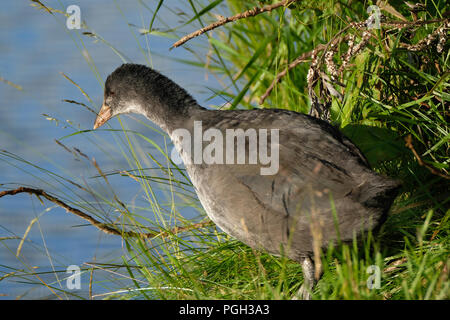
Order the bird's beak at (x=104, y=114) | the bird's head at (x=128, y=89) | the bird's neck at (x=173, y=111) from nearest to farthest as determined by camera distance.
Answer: the bird's neck at (x=173, y=111) → the bird's head at (x=128, y=89) → the bird's beak at (x=104, y=114)

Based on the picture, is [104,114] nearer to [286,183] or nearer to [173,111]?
[173,111]

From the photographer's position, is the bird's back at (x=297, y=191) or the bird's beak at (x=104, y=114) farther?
the bird's beak at (x=104, y=114)

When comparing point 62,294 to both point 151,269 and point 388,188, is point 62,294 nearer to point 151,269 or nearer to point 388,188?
point 151,269

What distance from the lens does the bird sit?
10.4ft

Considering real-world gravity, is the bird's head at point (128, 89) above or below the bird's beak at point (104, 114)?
above

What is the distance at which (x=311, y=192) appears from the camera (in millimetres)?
3168

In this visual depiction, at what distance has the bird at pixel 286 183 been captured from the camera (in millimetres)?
3168

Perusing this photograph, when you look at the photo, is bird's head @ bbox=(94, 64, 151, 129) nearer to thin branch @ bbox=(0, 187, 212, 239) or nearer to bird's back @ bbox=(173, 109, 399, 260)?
bird's back @ bbox=(173, 109, 399, 260)

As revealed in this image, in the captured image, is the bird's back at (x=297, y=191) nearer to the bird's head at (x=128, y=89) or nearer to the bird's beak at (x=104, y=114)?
the bird's head at (x=128, y=89)

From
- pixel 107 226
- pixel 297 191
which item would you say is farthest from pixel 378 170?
pixel 107 226

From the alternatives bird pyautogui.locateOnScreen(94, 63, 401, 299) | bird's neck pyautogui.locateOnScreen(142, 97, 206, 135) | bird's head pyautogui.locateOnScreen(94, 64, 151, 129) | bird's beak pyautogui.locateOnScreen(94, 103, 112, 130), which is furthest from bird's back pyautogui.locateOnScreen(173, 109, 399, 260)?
bird's beak pyautogui.locateOnScreen(94, 103, 112, 130)

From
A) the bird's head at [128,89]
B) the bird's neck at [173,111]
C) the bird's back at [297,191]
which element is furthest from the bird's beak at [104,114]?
the bird's back at [297,191]

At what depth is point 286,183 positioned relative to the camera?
3252 mm
